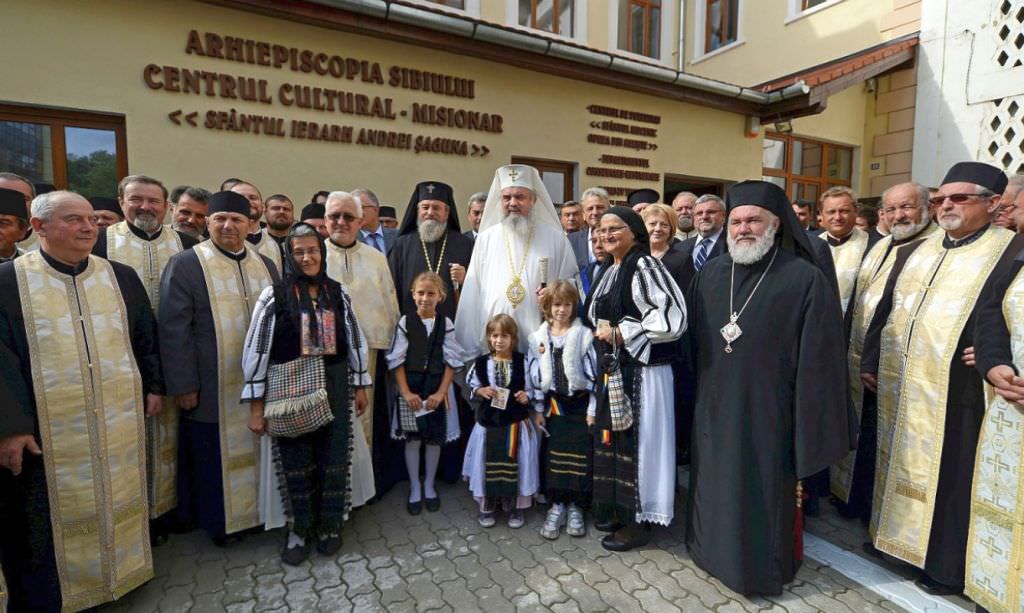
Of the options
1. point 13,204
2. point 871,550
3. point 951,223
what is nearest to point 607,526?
point 871,550

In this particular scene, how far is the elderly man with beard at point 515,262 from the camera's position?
391 cm

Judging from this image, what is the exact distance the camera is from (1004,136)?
8.57 m

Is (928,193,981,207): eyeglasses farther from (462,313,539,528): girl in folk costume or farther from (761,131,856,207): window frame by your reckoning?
(761,131,856,207): window frame

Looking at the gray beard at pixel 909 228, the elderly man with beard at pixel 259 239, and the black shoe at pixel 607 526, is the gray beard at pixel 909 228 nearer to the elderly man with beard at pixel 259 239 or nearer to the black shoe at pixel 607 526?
the black shoe at pixel 607 526

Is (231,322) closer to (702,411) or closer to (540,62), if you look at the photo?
(702,411)

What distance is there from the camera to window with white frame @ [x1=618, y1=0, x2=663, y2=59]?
10.6 metres

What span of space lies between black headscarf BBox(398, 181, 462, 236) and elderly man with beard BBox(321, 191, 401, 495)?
61cm

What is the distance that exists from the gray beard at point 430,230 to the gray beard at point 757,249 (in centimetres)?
231

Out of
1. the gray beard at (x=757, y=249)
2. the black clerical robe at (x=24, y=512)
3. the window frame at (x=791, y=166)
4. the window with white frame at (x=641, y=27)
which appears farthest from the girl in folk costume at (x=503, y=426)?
the window with white frame at (x=641, y=27)

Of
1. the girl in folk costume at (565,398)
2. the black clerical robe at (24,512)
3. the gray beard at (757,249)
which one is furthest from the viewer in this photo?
the girl in folk costume at (565,398)

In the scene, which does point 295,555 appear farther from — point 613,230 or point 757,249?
point 757,249

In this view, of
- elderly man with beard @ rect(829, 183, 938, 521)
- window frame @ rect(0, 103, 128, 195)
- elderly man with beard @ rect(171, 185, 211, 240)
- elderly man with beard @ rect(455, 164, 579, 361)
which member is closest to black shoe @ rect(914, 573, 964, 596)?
elderly man with beard @ rect(829, 183, 938, 521)

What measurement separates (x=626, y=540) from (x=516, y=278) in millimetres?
1866

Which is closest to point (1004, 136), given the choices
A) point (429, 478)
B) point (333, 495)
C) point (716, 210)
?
point (716, 210)
